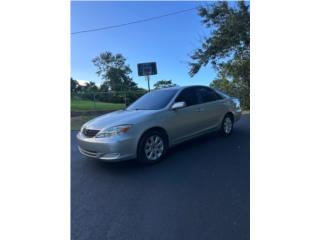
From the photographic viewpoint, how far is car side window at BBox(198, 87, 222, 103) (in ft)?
14.0

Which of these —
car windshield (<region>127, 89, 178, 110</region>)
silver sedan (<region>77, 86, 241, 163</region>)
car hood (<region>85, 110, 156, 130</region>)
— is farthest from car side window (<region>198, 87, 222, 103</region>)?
car hood (<region>85, 110, 156, 130</region>)

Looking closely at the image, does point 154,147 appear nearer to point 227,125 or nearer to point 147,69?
point 227,125

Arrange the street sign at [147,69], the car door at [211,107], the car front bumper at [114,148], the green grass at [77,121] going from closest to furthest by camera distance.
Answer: the car front bumper at [114,148], the car door at [211,107], the green grass at [77,121], the street sign at [147,69]

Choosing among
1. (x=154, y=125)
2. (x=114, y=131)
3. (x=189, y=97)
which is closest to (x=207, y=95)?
(x=189, y=97)

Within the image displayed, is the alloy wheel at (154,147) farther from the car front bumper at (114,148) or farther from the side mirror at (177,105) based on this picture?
the side mirror at (177,105)

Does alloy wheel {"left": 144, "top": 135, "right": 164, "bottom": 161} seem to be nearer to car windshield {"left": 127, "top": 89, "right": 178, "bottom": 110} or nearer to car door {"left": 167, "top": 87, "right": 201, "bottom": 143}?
car door {"left": 167, "top": 87, "right": 201, "bottom": 143}

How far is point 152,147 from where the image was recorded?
3.28 meters

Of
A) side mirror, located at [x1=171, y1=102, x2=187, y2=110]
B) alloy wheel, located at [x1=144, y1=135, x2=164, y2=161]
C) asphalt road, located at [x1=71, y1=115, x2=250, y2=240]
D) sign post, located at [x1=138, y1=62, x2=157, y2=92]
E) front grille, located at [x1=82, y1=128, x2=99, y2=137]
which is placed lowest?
asphalt road, located at [x1=71, y1=115, x2=250, y2=240]

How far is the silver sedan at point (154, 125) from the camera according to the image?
2973 mm

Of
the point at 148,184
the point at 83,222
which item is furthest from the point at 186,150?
the point at 83,222

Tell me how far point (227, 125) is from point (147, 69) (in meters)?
4.61

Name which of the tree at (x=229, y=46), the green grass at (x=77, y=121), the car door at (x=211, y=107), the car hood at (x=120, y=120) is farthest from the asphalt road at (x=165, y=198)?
the tree at (x=229, y=46)
